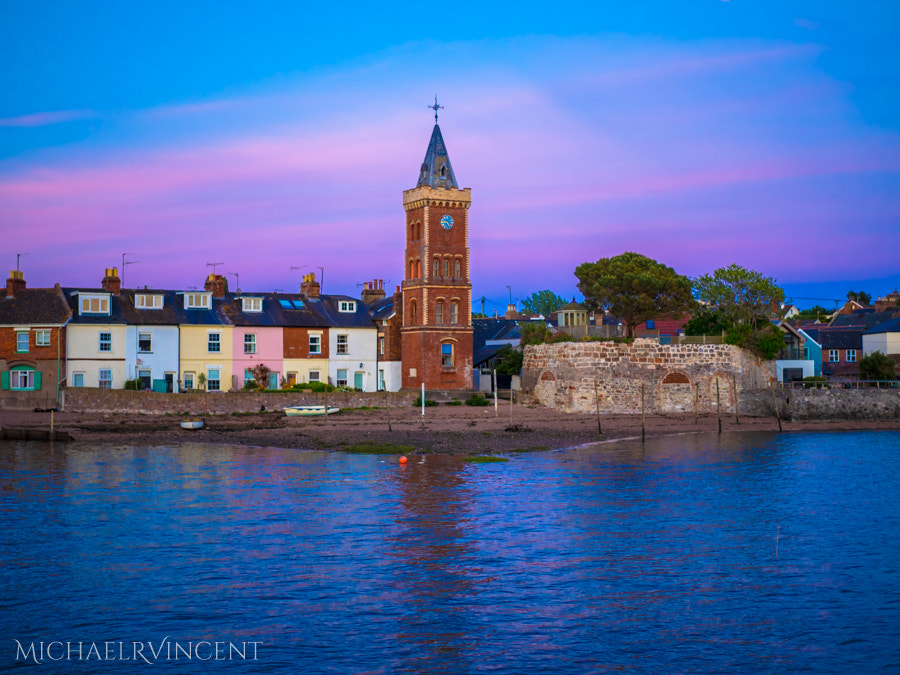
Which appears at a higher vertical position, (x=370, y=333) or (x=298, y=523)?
(x=370, y=333)

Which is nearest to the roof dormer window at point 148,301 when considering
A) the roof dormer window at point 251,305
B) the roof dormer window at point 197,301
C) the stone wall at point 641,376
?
the roof dormer window at point 197,301

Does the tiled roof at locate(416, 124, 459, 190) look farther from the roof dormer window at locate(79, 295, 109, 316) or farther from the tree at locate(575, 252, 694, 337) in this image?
the roof dormer window at locate(79, 295, 109, 316)

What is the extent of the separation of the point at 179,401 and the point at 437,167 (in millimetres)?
28141

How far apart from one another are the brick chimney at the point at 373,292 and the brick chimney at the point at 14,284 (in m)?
28.2

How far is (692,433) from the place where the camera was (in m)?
60.2

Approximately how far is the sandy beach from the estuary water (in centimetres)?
808

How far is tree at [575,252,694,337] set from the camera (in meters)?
79.2

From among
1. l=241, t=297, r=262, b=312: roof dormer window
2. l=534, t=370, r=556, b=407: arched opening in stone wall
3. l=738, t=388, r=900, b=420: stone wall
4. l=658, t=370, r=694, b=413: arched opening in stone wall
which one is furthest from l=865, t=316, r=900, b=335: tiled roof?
l=241, t=297, r=262, b=312: roof dormer window

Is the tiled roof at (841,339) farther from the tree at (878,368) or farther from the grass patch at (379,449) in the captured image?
the grass patch at (379,449)

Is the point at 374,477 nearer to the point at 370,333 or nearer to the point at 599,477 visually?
the point at 599,477

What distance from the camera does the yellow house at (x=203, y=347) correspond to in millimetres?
67375

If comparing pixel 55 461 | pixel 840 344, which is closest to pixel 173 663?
pixel 55 461

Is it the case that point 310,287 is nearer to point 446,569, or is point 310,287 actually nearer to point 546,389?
point 546,389

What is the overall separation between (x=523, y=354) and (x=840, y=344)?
3437cm
